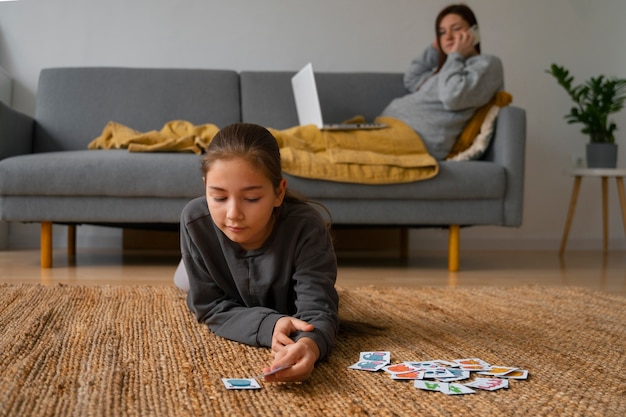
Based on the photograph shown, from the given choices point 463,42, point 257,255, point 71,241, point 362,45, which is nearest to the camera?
point 257,255

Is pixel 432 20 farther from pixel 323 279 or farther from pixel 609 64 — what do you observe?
pixel 323 279

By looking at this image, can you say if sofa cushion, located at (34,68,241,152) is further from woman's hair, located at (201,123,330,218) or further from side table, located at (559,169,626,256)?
woman's hair, located at (201,123,330,218)

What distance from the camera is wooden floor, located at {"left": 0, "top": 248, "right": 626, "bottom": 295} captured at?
2.58 metres

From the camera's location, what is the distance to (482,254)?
385cm

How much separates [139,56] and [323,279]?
2723 mm

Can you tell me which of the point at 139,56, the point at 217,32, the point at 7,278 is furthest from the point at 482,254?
the point at 7,278

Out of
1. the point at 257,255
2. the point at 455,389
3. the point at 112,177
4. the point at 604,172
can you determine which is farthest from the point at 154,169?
the point at 604,172

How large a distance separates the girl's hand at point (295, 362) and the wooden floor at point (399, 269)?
51.0 inches

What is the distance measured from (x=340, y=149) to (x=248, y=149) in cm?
153

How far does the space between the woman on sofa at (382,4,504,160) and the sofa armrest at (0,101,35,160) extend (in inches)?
62.3

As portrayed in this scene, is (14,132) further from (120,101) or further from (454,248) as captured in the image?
(454,248)

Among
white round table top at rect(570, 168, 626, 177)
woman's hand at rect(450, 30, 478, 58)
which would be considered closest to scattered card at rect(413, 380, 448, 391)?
woman's hand at rect(450, 30, 478, 58)

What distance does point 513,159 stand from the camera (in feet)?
9.61

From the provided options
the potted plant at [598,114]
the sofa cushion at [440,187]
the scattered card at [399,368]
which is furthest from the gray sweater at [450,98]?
the scattered card at [399,368]
